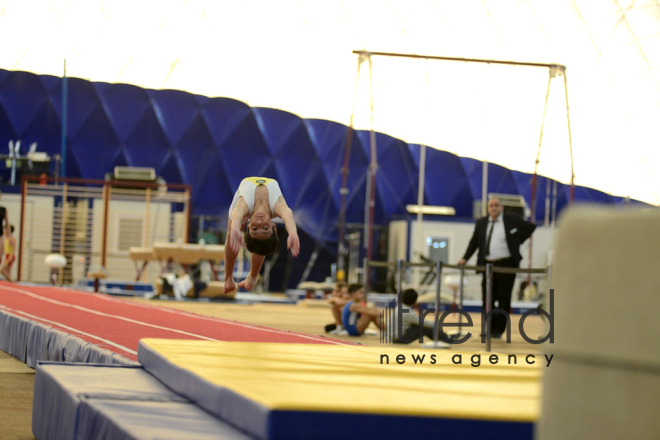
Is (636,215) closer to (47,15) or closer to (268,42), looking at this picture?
(268,42)

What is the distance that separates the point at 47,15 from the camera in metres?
21.5

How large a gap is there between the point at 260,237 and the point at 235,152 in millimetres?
18488

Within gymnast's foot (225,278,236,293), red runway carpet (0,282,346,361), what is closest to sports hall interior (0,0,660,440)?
red runway carpet (0,282,346,361)

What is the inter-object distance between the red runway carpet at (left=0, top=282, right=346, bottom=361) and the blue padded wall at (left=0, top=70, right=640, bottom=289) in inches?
555

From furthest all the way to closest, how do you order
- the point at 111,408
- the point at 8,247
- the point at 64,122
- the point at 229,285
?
1. the point at 64,122
2. the point at 8,247
3. the point at 229,285
4. the point at 111,408

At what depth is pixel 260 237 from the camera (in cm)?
420

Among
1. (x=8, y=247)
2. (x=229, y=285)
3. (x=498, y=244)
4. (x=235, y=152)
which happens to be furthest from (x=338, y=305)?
(x=235, y=152)

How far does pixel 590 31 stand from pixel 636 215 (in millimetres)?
23398

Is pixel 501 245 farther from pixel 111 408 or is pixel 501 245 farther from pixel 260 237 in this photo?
pixel 111 408

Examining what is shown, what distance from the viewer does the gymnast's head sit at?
13.7ft

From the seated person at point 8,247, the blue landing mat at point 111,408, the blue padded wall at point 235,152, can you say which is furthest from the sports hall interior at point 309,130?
the blue landing mat at point 111,408

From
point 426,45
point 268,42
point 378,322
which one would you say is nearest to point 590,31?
point 426,45

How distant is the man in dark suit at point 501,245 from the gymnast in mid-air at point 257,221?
2981mm

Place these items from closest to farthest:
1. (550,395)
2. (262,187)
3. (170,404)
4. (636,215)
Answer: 1. (636,215)
2. (550,395)
3. (170,404)
4. (262,187)
